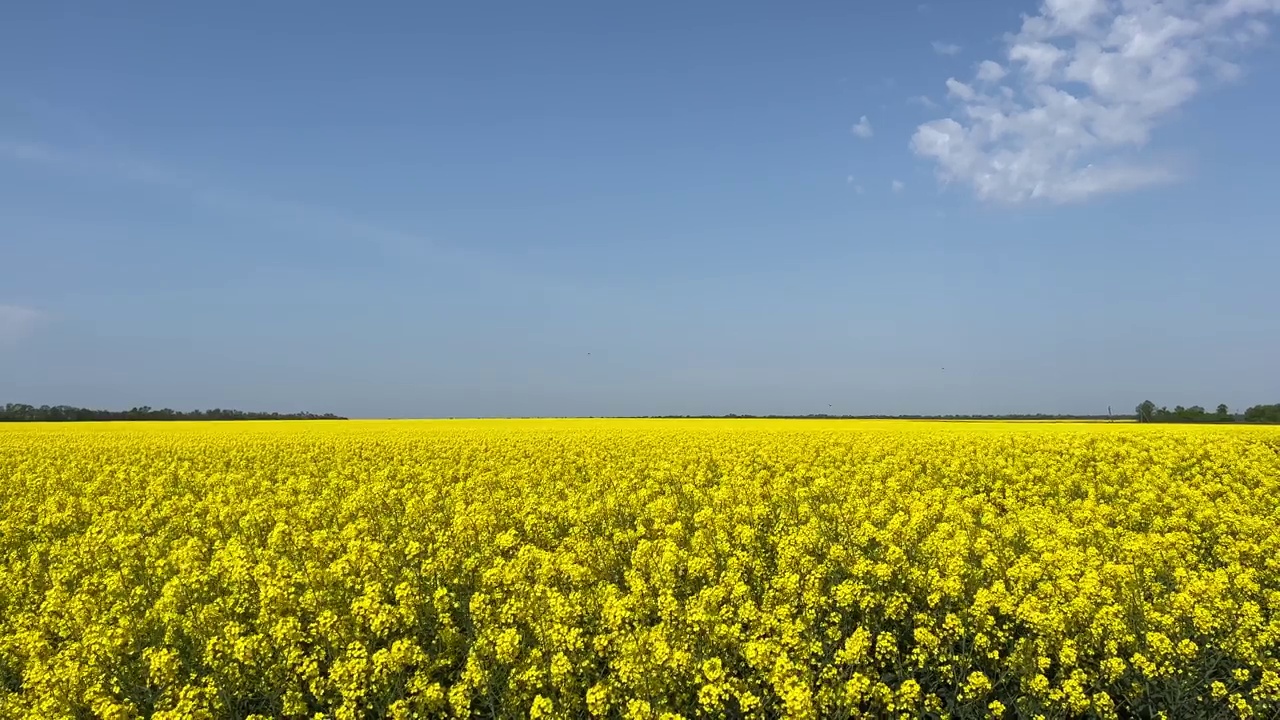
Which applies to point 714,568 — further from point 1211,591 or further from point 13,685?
point 13,685

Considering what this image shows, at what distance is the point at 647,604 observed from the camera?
643 centimetres

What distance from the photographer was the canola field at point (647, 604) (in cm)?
539

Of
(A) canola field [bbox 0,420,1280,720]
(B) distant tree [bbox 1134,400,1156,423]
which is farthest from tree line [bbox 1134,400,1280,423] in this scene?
(A) canola field [bbox 0,420,1280,720]

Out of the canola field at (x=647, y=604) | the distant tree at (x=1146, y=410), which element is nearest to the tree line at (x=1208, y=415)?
the distant tree at (x=1146, y=410)

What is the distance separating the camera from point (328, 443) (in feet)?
76.8

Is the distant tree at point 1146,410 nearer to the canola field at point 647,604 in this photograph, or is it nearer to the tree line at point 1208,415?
the tree line at point 1208,415

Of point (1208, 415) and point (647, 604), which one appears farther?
point (1208, 415)

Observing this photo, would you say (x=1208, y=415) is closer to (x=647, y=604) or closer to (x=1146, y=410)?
(x=1146, y=410)

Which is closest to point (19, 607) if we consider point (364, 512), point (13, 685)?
point (13, 685)

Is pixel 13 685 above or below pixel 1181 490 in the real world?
below

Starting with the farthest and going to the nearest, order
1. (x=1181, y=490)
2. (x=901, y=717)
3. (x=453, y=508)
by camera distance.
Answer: (x=1181, y=490), (x=453, y=508), (x=901, y=717)

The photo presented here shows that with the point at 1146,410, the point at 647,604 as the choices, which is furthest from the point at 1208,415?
the point at 647,604

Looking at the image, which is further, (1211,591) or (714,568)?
(714,568)

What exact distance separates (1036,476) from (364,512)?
43.1 ft
